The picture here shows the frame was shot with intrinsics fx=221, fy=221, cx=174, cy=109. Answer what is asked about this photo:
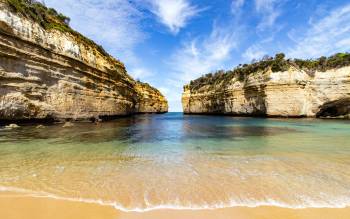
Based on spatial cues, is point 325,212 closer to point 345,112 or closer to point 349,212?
point 349,212

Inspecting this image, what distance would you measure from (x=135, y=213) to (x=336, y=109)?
35998 millimetres

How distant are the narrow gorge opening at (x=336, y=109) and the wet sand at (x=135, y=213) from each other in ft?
105

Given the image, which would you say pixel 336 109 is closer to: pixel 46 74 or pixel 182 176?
pixel 182 176

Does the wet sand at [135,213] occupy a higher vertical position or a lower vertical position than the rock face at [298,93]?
lower

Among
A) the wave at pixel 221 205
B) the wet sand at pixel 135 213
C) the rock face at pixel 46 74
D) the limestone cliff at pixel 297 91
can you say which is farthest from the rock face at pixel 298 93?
the wet sand at pixel 135 213

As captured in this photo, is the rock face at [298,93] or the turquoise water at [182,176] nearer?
the turquoise water at [182,176]

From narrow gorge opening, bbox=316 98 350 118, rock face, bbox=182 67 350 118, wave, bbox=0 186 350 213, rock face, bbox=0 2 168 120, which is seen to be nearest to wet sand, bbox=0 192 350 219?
wave, bbox=0 186 350 213

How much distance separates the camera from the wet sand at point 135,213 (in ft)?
10.5

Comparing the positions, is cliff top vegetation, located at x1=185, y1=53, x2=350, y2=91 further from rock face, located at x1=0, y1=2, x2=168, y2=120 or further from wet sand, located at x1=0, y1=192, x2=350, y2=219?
wet sand, located at x1=0, y1=192, x2=350, y2=219

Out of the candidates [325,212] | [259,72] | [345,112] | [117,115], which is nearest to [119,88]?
[117,115]

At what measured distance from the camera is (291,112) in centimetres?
2983

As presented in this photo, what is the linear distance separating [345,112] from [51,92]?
116 feet

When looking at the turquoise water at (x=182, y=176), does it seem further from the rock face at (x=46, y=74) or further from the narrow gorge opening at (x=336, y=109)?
the narrow gorge opening at (x=336, y=109)

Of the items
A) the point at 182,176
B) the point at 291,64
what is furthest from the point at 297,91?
the point at 182,176
